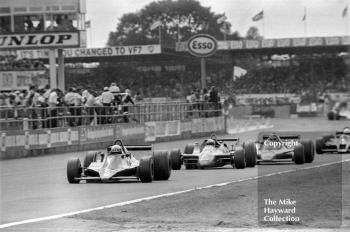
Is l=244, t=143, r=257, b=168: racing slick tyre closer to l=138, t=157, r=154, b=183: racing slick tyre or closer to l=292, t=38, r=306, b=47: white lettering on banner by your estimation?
l=138, t=157, r=154, b=183: racing slick tyre

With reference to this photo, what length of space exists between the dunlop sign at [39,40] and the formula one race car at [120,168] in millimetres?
27993

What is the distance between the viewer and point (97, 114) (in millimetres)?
32062

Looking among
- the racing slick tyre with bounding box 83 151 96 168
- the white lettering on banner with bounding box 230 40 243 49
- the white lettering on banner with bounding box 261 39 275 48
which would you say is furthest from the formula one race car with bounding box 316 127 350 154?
the white lettering on banner with bounding box 261 39 275 48

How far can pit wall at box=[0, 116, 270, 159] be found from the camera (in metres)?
26.9

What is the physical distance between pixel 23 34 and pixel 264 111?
80.3 feet

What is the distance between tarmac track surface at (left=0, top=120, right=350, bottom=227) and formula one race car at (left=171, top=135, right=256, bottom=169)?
0.63 feet

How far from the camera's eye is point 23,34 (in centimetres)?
4409

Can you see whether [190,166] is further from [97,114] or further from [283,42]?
[283,42]

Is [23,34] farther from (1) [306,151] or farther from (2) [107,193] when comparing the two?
(2) [107,193]

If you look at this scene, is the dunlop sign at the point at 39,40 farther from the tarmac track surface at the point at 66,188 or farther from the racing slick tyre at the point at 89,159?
the racing slick tyre at the point at 89,159

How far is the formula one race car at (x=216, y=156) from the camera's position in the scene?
18859 millimetres

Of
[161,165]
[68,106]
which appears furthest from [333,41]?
[161,165]

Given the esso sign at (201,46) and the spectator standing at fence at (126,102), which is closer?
the spectator standing at fence at (126,102)

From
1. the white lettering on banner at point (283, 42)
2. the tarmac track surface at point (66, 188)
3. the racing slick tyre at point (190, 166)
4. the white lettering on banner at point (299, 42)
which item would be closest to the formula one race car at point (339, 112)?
the white lettering on banner at point (299, 42)
